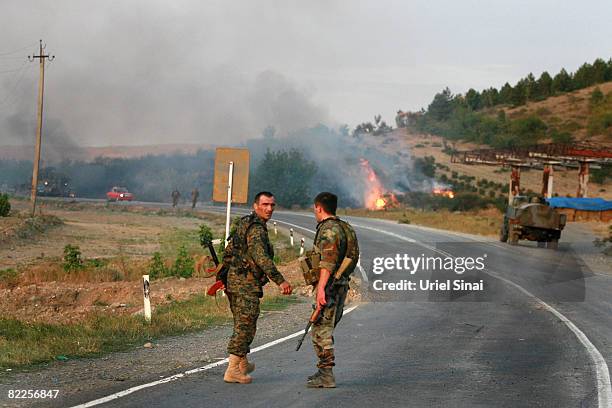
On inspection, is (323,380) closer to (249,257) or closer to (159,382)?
(249,257)

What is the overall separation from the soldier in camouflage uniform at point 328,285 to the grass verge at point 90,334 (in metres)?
3.63

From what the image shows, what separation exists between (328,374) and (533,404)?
2.01m

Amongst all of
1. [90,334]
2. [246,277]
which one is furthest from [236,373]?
[90,334]

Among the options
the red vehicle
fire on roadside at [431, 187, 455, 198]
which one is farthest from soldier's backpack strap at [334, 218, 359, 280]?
the red vehicle

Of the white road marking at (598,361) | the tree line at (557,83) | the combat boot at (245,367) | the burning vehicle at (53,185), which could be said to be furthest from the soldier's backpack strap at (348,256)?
the tree line at (557,83)

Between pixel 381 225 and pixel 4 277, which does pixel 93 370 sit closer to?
pixel 4 277

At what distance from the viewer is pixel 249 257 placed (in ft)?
30.2

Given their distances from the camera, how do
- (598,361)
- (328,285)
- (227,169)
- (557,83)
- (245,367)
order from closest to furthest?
(328,285), (245,367), (598,361), (227,169), (557,83)

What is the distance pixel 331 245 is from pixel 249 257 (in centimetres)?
90

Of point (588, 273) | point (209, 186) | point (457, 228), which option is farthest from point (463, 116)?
point (588, 273)

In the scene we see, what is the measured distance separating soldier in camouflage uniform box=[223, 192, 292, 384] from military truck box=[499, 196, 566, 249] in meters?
31.2

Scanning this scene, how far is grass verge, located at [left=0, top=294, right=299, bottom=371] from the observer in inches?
434

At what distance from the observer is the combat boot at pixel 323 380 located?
9.00 m

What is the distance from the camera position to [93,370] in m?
10.1
